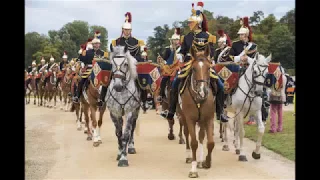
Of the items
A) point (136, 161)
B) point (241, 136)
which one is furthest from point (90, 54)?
point (241, 136)

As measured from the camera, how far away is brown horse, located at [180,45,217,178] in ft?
29.2

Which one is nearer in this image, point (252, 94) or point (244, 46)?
point (252, 94)

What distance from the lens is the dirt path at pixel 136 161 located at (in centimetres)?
949

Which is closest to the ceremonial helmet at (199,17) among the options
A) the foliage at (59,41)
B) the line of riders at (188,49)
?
the line of riders at (188,49)

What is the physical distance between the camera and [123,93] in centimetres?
1068

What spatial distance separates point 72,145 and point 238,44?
6.01 m

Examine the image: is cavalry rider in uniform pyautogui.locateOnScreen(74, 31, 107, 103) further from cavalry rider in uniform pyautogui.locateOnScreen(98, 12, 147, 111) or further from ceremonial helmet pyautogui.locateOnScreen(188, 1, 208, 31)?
ceremonial helmet pyautogui.locateOnScreen(188, 1, 208, 31)

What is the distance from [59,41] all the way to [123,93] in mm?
58370

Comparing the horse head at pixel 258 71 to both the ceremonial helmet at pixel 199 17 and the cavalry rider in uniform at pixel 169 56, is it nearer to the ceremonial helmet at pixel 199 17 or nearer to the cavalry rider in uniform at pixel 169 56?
the ceremonial helmet at pixel 199 17

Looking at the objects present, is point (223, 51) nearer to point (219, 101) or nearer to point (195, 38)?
point (219, 101)

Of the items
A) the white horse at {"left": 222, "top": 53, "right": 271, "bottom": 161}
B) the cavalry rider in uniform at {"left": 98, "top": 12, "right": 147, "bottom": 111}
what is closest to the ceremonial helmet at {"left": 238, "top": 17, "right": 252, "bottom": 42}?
the white horse at {"left": 222, "top": 53, "right": 271, "bottom": 161}

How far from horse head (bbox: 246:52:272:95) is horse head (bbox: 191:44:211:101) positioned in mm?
2112
